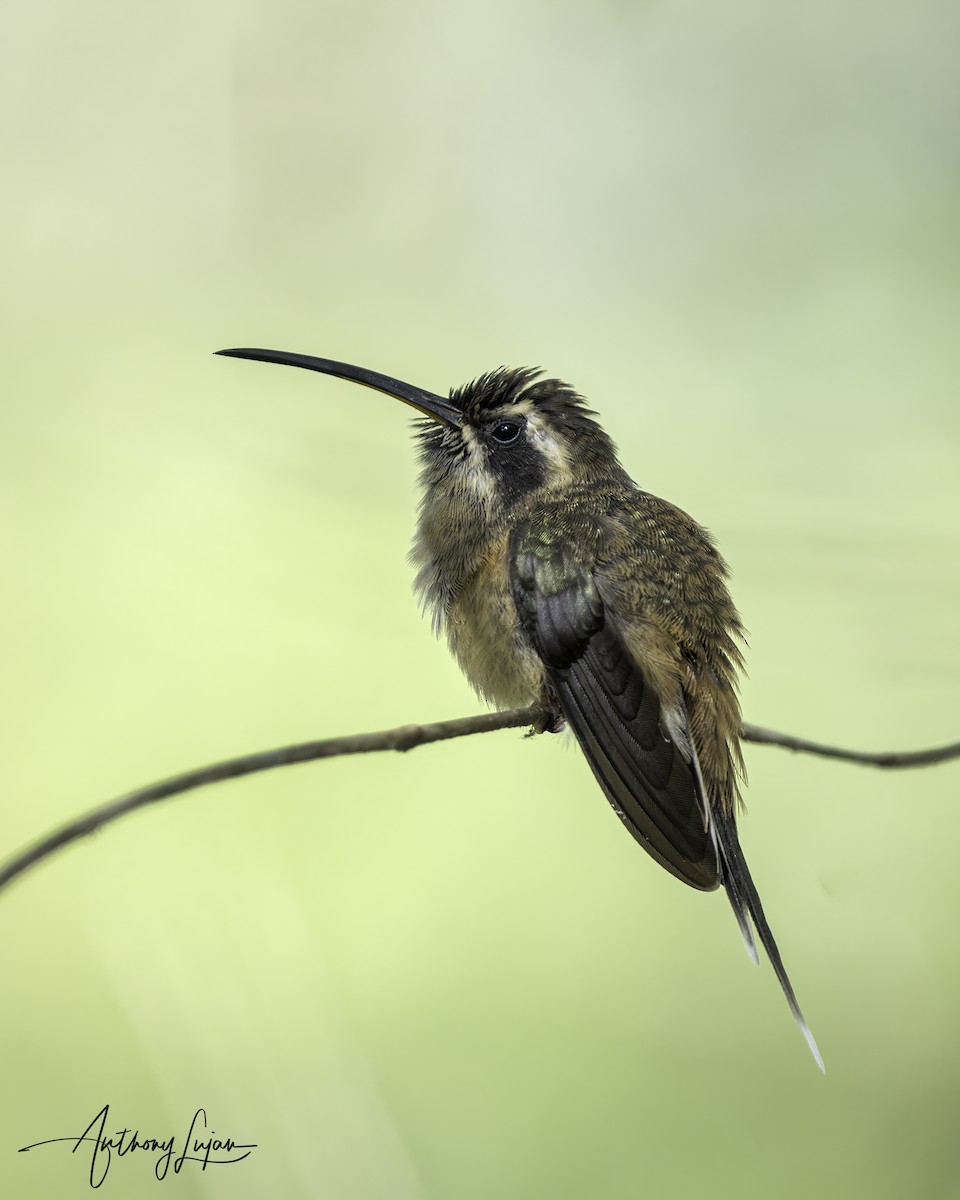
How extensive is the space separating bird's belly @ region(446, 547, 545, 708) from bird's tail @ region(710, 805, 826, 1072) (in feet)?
1.42

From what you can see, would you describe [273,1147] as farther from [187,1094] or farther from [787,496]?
[787,496]

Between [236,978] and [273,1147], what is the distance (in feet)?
1.24

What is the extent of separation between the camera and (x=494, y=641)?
2156 millimetres

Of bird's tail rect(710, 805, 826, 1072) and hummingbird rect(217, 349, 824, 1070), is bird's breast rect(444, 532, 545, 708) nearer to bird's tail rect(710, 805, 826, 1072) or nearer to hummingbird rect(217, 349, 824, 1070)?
hummingbird rect(217, 349, 824, 1070)

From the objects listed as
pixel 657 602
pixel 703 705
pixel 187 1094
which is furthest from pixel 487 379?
pixel 187 1094

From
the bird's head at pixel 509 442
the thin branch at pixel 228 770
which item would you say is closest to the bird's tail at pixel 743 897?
the thin branch at pixel 228 770

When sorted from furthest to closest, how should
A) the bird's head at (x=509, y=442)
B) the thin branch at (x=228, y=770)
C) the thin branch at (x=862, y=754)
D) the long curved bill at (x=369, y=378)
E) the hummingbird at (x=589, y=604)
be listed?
1. the bird's head at (x=509, y=442)
2. the long curved bill at (x=369, y=378)
3. the hummingbird at (x=589, y=604)
4. the thin branch at (x=862, y=754)
5. the thin branch at (x=228, y=770)

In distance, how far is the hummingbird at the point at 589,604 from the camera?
1.81 meters

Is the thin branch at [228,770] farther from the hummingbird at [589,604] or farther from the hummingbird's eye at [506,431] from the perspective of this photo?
the hummingbird's eye at [506,431]

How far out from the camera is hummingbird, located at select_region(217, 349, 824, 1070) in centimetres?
181

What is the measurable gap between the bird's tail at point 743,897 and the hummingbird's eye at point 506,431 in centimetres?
93

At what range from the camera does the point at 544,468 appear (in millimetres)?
2369

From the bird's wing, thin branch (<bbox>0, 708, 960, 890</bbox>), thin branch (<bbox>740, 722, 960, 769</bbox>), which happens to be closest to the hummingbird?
the bird's wing

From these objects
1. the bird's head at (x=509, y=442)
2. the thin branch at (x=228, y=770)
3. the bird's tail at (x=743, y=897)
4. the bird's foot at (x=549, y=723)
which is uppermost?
the bird's head at (x=509, y=442)
